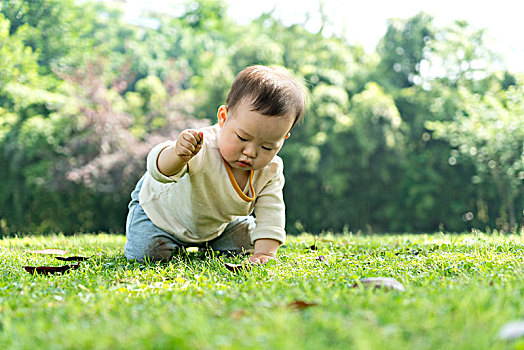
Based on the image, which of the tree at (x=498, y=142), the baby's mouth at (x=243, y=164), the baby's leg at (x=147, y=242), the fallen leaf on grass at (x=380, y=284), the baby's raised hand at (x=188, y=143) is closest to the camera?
the fallen leaf on grass at (x=380, y=284)

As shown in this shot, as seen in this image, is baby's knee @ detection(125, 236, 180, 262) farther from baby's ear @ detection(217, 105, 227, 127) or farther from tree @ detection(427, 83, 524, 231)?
tree @ detection(427, 83, 524, 231)

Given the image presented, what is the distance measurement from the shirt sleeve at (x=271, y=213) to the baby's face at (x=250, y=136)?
38 cm

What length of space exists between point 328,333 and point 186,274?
1337 millimetres

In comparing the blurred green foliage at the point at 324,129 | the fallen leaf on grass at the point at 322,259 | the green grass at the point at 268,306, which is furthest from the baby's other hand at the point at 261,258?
the blurred green foliage at the point at 324,129

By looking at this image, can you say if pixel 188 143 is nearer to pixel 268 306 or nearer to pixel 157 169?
pixel 157 169

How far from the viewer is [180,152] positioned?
2.71 meters

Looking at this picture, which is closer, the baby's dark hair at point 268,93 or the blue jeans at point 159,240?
the baby's dark hair at point 268,93

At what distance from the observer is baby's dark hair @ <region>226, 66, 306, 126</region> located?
2842 millimetres

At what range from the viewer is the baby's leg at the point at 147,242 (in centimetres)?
322

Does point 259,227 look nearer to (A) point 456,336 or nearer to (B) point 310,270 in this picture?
(B) point 310,270

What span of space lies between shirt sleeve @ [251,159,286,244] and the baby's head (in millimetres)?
389

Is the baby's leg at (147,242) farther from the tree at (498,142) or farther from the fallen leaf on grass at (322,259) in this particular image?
the tree at (498,142)

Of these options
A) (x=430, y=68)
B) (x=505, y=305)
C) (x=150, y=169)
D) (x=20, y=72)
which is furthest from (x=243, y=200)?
(x=430, y=68)

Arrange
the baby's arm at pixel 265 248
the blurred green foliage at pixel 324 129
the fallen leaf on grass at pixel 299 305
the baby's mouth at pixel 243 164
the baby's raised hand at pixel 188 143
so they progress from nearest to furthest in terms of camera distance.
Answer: the fallen leaf on grass at pixel 299 305 → the baby's raised hand at pixel 188 143 → the baby's mouth at pixel 243 164 → the baby's arm at pixel 265 248 → the blurred green foliage at pixel 324 129
